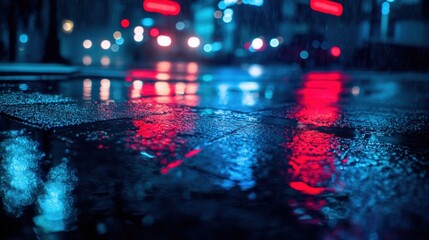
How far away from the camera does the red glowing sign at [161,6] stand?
19.0 metres

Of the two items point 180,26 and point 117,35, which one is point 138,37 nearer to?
point 180,26

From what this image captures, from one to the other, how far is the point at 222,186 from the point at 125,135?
5.17ft

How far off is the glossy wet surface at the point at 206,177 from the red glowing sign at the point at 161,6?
1520cm

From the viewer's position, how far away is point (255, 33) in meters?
33.5

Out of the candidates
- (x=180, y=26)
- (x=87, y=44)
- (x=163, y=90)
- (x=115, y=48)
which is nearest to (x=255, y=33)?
(x=180, y=26)

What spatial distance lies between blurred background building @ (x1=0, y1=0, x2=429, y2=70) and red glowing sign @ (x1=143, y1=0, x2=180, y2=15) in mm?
61

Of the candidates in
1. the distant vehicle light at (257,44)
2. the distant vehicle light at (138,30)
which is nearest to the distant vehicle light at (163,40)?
the distant vehicle light at (138,30)

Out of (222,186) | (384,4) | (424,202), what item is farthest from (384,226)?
(384,4)

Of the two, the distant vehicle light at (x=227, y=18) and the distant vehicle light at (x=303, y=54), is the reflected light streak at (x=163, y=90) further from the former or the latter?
the distant vehicle light at (x=227, y=18)

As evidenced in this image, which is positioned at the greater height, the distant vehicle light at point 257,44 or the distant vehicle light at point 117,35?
the distant vehicle light at point 117,35

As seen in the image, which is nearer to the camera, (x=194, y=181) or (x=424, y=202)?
(x=424, y=202)

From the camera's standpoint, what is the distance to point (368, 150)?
11.0 ft

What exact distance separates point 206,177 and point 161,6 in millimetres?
18154

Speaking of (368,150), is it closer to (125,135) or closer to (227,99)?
(125,135)
